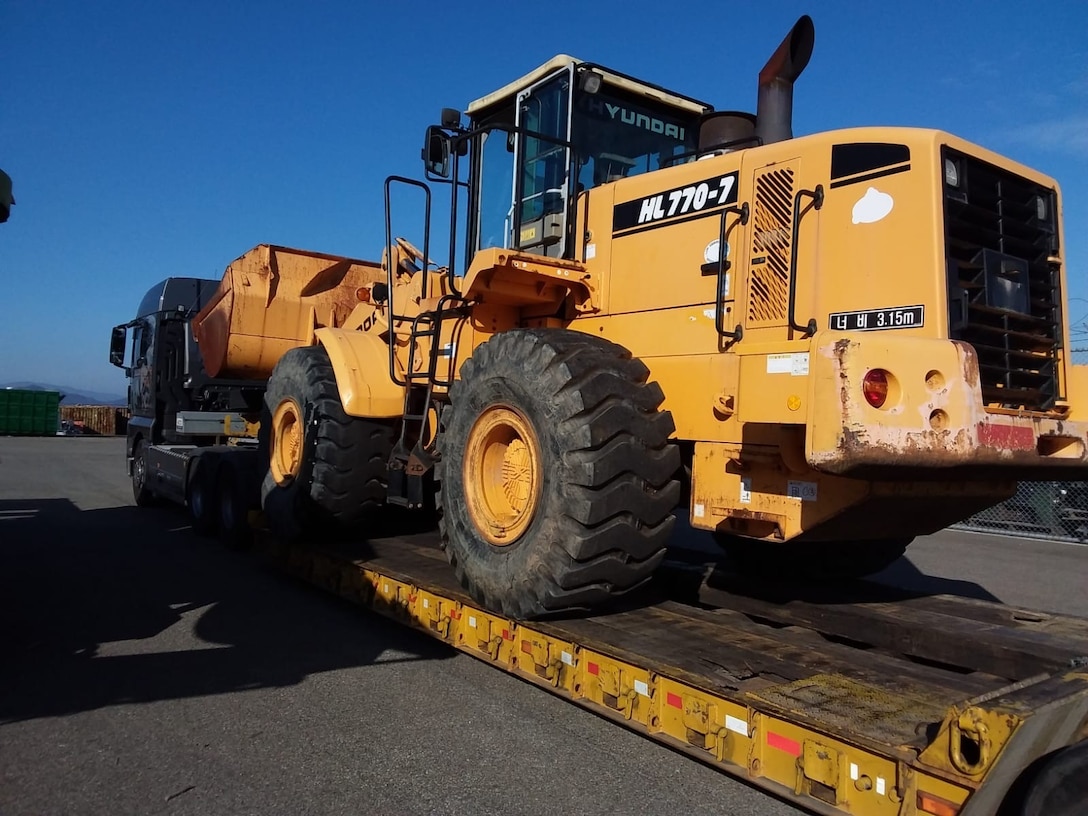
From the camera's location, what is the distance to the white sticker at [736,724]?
11.0 ft

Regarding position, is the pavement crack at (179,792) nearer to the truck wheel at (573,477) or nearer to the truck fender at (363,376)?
the truck wheel at (573,477)

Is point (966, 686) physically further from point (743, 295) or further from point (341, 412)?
point (341, 412)

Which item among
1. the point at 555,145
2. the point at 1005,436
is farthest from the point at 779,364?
the point at 555,145

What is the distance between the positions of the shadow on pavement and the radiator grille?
2.86m

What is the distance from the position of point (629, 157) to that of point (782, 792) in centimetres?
441

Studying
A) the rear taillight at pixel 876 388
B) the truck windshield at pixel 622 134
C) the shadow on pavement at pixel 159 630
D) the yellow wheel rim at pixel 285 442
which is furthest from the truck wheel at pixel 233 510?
the rear taillight at pixel 876 388

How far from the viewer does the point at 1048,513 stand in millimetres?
12922

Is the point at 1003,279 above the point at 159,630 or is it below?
above

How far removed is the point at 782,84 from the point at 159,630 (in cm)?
537

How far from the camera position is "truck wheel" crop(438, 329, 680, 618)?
14.4 ft

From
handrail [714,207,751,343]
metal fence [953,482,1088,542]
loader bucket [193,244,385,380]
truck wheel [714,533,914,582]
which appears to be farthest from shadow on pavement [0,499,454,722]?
metal fence [953,482,1088,542]

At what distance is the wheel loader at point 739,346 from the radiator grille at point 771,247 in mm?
13

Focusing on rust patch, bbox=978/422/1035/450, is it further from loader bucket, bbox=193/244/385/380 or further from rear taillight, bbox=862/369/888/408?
loader bucket, bbox=193/244/385/380

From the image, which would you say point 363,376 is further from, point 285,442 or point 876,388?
point 876,388
